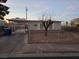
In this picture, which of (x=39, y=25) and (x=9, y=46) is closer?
(x=9, y=46)

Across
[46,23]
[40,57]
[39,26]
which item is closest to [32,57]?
[40,57]

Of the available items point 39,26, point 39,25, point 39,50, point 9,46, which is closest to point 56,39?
point 9,46

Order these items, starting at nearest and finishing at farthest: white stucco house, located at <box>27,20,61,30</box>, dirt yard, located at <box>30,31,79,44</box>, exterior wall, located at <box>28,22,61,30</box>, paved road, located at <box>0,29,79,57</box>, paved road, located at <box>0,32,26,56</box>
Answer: paved road, located at <box>0,29,79,57</box>
paved road, located at <box>0,32,26,56</box>
dirt yard, located at <box>30,31,79,44</box>
white stucco house, located at <box>27,20,61,30</box>
exterior wall, located at <box>28,22,61,30</box>

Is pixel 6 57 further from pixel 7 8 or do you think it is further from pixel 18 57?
pixel 7 8

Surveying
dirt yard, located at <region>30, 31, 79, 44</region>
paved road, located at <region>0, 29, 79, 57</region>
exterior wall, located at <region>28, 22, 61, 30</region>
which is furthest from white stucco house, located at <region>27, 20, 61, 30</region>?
paved road, located at <region>0, 29, 79, 57</region>

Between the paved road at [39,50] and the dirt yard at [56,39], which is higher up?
the paved road at [39,50]

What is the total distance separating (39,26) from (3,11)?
16.5 metres

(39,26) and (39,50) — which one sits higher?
(39,26)

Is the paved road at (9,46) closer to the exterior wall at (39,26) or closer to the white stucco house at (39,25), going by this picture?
the white stucco house at (39,25)

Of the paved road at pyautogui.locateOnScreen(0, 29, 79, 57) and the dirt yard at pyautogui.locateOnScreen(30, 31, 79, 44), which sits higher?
the paved road at pyautogui.locateOnScreen(0, 29, 79, 57)

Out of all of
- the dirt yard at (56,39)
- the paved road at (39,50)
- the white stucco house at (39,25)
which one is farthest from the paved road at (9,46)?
the white stucco house at (39,25)

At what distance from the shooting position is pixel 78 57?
43.8 feet

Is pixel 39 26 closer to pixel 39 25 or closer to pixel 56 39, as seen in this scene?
pixel 39 25

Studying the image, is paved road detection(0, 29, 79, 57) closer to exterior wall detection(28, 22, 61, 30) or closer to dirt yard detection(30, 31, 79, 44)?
dirt yard detection(30, 31, 79, 44)
